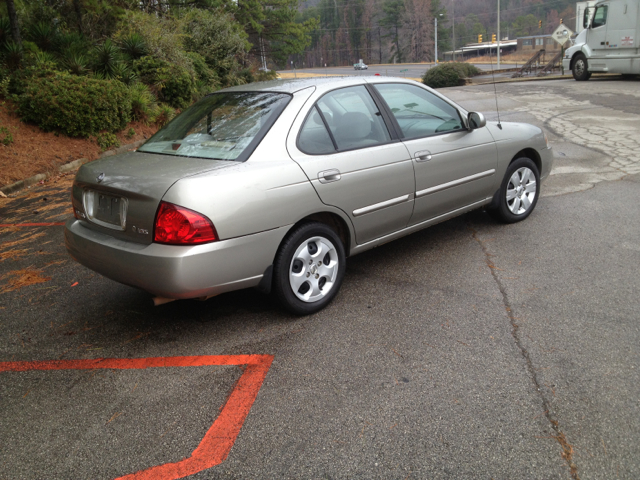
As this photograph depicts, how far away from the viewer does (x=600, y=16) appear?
66.6ft

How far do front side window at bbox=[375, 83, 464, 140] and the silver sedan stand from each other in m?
0.01

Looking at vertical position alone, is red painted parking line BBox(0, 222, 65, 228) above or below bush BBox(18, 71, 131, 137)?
below

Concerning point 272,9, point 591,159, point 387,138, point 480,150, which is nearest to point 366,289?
point 387,138

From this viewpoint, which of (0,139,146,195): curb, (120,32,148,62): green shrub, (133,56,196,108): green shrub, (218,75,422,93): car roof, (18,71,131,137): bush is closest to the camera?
(218,75,422,93): car roof

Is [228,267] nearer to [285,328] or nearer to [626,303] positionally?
[285,328]

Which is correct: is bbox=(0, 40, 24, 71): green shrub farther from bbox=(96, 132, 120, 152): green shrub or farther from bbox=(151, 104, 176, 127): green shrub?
bbox=(151, 104, 176, 127): green shrub

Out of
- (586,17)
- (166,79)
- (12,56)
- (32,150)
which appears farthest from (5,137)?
(586,17)

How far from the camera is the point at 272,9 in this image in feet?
148

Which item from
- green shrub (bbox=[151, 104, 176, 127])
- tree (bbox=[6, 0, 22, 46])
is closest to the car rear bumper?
green shrub (bbox=[151, 104, 176, 127])

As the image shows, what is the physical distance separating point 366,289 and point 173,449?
7.00 feet

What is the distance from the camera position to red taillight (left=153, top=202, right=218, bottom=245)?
320 cm

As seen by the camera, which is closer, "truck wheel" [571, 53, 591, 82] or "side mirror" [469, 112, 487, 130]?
"side mirror" [469, 112, 487, 130]

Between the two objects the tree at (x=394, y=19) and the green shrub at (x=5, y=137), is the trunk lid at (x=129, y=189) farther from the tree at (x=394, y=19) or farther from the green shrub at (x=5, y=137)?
the tree at (x=394, y=19)

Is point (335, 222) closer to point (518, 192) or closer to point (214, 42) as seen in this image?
point (518, 192)
